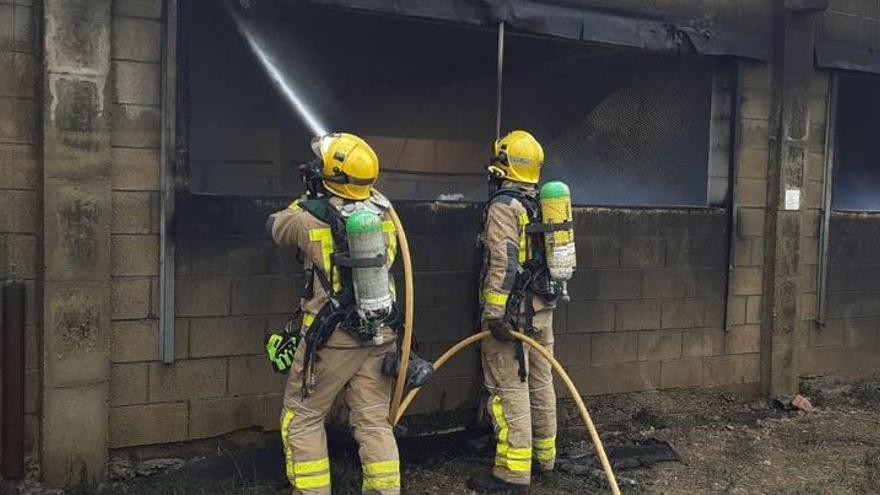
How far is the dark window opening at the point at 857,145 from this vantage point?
22.7 ft

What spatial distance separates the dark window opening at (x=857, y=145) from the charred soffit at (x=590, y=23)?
116 cm

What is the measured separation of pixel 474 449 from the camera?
5113 mm

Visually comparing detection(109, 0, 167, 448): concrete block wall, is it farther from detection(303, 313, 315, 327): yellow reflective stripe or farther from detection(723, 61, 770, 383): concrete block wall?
detection(723, 61, 770, 383): concrete block wall

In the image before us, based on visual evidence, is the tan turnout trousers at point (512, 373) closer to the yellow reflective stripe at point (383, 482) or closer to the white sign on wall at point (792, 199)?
the yellow reflective stripe at point (383, 482)

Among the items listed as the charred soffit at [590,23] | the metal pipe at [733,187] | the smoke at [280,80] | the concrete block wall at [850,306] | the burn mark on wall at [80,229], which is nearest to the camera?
the burn mark on wall at [80,229]

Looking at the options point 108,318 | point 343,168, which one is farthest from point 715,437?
point 108,318

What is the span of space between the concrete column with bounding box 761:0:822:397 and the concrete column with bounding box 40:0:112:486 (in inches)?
190

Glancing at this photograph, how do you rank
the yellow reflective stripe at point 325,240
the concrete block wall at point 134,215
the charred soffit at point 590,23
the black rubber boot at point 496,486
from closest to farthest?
the yellow reflective stripe at point 325,240
the concrete block wall at point 134,215
the black rubber boot at point 496,486
the charred soffit at point 590,23

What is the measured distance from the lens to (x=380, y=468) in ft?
12.8

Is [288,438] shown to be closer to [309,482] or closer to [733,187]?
[309,482]

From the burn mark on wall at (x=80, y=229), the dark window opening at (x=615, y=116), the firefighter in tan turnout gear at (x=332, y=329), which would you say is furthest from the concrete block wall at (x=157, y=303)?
the dark window opening at (x=615, y=116)

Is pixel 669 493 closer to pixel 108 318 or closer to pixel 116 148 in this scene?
pixel 108 318

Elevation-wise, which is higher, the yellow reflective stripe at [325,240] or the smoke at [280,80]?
the smoke at [280,80]

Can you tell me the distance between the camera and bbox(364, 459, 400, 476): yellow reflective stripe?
3887 mm
